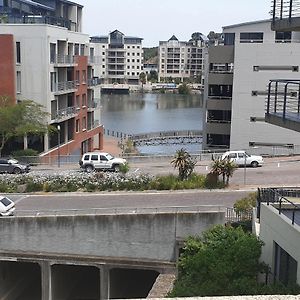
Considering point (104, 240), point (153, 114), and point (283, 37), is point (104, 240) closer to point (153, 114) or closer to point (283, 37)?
point (283, 37)

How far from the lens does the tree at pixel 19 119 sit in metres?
41.2

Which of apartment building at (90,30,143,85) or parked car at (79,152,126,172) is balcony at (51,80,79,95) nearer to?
parked car at (79,152,126,172)

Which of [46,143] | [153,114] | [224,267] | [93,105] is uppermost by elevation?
[93,105]

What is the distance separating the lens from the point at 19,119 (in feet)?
137

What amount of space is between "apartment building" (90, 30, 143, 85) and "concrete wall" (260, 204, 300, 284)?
169 m

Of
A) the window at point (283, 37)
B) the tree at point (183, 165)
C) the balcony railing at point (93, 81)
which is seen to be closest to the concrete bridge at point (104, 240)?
the tree at point (183, 165)

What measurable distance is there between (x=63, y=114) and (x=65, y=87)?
2.45 meters

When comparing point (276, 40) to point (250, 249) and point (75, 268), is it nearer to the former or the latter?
point (75, 268)

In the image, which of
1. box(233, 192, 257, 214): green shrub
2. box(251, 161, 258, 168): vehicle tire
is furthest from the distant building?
box(233, 192, 257, 214): green shrub

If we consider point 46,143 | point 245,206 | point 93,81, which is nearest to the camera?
point 245,206

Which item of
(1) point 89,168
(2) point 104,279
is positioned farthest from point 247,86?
(2) point 104,279

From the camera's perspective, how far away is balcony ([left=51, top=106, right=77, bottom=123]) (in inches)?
1821

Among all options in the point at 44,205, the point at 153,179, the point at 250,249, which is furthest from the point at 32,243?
the point at 250,249

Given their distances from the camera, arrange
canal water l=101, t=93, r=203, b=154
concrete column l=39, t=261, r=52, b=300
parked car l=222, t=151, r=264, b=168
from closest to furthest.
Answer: concrete column l=39, t=261, r=52, b=300
parked car l=222, t=151, r=264, b=168
canal water l=101, t=93, r=203, b=154
